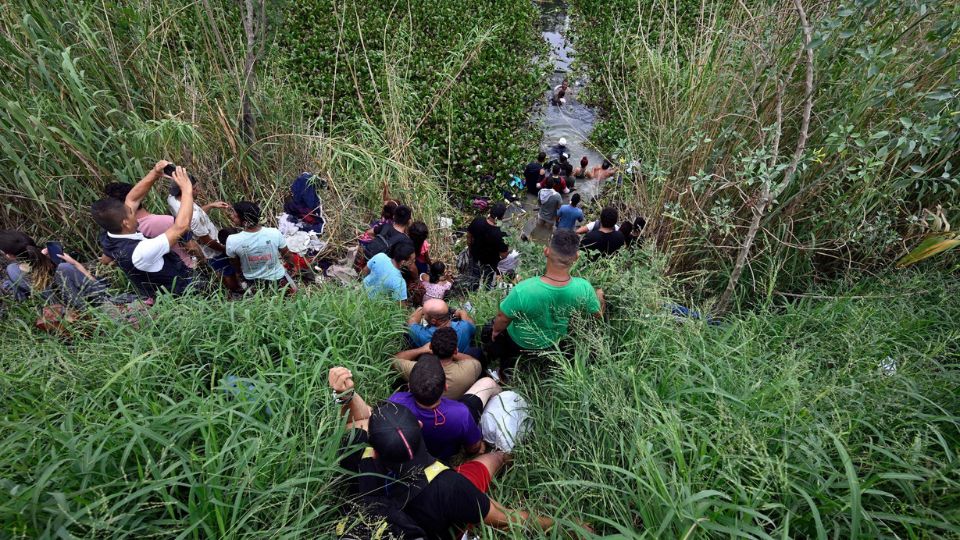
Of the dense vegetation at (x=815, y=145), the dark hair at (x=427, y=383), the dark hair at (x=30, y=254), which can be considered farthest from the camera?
the dark hair at (x=30, y=254)

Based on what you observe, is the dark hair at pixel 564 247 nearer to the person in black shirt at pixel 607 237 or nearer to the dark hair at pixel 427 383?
the dark hair at pixel 427 383

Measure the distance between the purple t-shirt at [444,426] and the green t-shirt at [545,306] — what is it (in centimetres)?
65

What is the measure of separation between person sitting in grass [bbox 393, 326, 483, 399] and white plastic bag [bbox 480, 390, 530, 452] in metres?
0.21

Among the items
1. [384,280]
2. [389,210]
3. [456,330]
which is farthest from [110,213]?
[456,330]

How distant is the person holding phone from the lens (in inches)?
123

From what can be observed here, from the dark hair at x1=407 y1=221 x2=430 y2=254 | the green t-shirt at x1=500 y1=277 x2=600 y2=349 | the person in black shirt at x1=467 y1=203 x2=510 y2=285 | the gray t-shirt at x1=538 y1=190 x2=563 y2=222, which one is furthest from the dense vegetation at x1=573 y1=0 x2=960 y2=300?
the dark hair at x1=407 y1=221 x2=430 y2=254

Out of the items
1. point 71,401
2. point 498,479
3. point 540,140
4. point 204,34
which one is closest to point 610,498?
point 498,479

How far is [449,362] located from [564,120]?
23.9ft

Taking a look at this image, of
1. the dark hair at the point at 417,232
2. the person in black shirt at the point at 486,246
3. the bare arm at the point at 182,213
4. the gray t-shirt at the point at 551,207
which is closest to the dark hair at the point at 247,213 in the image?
the bare arm at the point at 182,213

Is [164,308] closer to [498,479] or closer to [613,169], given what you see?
[498,479]

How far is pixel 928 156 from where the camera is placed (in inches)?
137

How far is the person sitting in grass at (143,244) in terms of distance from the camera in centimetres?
307

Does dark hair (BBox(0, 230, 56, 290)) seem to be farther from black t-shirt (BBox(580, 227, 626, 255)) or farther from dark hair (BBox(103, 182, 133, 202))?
black t-shirt (BBox(580, 227, 626, 255))

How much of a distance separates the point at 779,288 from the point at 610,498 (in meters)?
2.82
